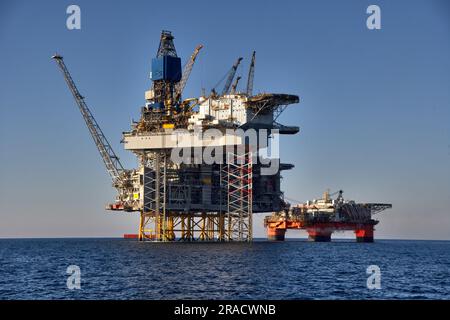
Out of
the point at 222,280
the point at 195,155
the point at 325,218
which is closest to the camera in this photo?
the point at 222,280

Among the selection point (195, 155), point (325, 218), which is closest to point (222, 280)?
point (195, 155)

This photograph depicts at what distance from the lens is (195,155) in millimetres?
91000

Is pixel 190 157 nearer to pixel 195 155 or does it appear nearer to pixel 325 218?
pixel 195 155

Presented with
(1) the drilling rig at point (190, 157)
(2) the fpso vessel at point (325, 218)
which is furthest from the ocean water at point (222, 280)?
(2) the fpso vessel at point (325, 218)

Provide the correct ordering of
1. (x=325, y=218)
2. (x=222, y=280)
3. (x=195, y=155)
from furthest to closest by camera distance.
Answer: (x=325, y=218) → (x=195, y=155) → (x=222, y=280)

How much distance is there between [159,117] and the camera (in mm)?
94688

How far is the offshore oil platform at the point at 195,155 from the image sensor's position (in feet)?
288

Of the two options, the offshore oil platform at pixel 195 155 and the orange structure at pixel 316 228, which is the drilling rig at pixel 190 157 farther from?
the orange structure at pixel 316 228

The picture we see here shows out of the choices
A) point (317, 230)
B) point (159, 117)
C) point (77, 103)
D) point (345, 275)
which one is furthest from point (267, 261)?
point (317, 230)

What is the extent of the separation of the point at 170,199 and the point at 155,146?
27.8 feet

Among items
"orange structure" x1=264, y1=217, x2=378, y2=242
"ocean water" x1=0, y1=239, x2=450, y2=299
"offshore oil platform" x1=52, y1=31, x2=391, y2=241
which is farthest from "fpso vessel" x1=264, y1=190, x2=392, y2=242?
"ocean water" x1=0, y1=239, x2=450, y2=299

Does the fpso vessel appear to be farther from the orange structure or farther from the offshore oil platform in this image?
the offshore oil platform

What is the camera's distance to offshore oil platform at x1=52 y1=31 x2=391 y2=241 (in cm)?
8788
